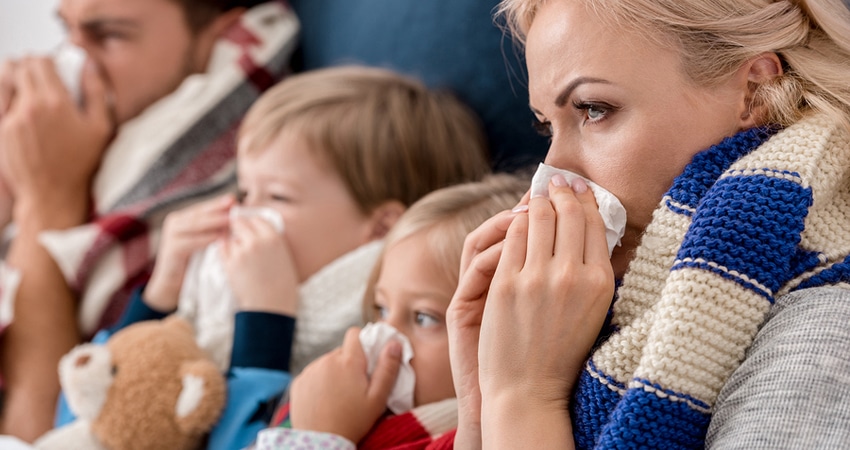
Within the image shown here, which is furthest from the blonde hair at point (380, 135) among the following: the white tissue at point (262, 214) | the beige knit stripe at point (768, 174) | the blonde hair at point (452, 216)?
the beige knit stripe at point (768, 174)

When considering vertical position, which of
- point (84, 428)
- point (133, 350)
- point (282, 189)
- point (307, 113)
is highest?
point (307, 113)

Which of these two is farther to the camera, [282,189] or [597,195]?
[282,189]

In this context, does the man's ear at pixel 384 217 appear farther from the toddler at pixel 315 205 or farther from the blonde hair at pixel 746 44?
the blonde hair at pixel 746 44

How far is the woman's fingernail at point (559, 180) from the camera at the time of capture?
926 mm

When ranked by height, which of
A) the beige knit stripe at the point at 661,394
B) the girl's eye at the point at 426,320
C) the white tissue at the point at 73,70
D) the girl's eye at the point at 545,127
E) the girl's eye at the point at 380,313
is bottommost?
the girl's eye at the point at 380,313

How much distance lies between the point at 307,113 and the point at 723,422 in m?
1.01

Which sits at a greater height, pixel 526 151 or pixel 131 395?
pixel 526 151

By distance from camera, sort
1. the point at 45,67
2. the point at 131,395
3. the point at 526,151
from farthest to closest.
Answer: the point at 45,67 → the point at 526,151 → the point at 131,395

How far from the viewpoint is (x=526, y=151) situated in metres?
1.50

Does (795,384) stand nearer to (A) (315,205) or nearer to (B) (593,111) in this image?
(B) (593,111)

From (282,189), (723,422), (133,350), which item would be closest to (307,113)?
(282,189)

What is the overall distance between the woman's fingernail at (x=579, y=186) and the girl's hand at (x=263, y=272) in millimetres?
706

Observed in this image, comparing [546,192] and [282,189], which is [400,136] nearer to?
[282,189]

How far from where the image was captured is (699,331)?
78 centimetres
